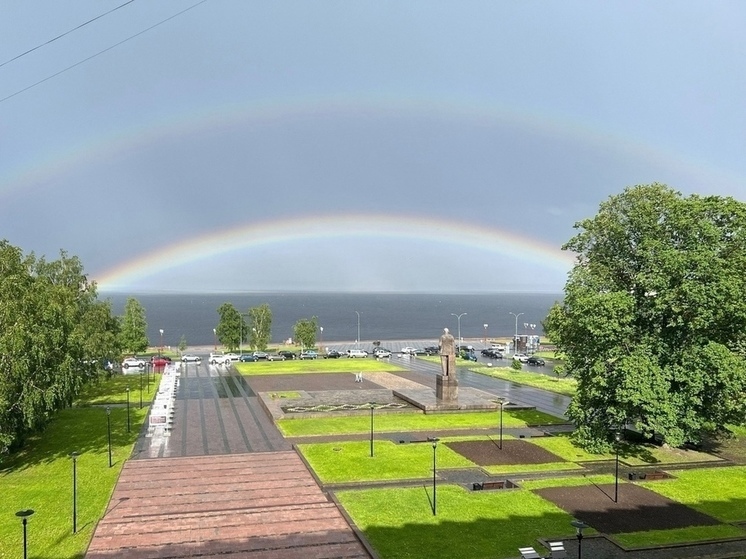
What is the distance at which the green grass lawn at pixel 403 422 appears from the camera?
35375 millimetres

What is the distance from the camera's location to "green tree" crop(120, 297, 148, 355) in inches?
2838

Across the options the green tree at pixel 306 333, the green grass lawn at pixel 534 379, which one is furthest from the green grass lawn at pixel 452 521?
the green tree at pixel 306 333

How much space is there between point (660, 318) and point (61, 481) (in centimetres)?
2972

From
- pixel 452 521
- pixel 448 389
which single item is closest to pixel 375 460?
pixel 452 521

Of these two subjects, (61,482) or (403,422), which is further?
(403,422)

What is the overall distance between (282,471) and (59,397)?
11.5 meters

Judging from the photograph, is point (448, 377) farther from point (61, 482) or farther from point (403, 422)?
point (61, 482)

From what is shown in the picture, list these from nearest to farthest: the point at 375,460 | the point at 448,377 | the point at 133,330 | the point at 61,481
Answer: the point at 61,481 → the point at 375,460 → the point at 448,377 → the point at 133,330

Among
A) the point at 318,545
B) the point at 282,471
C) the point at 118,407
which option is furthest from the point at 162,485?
the point at 118,407

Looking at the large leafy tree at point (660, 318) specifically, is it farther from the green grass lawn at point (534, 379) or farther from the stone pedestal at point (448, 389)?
the green grass lawn at point (534, 379)

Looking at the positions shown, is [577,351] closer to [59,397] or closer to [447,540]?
[447,540]

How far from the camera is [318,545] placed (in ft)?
60.7

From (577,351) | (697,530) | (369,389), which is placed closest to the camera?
(697,530)

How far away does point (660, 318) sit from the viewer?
30.0 metres
